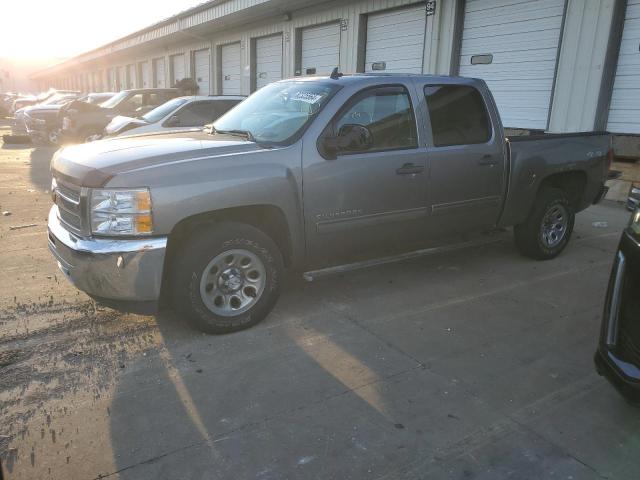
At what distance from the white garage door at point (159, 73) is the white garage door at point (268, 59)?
11.6m

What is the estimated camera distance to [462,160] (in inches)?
193

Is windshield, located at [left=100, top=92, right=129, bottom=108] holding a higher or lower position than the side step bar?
higher

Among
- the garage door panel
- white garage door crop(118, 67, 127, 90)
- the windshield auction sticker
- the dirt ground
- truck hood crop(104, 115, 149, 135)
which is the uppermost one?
the garage door panel

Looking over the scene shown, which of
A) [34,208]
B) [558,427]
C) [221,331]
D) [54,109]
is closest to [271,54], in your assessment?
[54,109]

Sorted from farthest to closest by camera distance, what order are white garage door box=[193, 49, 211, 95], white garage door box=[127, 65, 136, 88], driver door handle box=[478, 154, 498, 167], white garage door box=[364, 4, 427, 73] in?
white garage door box=[127, 65, 136, 88] < white garage door box=[193, 49, 211, 95] < white garage door box=[364, 4, 427, 73] < driver door handle box=[478, 154, 498, 167]

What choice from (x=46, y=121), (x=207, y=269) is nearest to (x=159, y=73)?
(x=46, y=121)

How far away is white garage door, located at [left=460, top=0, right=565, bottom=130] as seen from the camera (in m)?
10.2

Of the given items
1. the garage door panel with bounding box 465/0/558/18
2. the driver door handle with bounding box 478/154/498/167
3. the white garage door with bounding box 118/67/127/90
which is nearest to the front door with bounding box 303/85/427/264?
the driver door handle with bounding box 478/154/498/167

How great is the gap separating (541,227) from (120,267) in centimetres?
440

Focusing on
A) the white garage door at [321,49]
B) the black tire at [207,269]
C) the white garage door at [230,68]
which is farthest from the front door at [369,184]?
the white garage door at [230,68]

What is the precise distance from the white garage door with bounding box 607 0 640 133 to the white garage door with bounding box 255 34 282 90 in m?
11.5

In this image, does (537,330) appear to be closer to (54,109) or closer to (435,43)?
(435,43)

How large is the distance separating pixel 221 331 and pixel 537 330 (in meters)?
2.48

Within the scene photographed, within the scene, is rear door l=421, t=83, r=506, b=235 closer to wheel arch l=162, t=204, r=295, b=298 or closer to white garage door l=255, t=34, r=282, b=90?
wheel arch l=162, t=204, r=295, b=298
